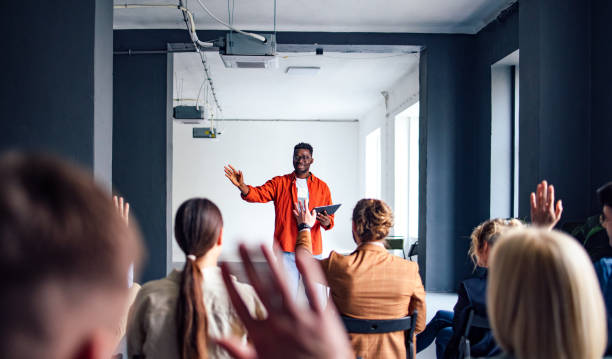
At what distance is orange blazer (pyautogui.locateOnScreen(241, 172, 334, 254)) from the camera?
11.6 feet

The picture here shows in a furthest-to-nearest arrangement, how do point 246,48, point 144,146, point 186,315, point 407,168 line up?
1. point 407,168
2. point 144,146
3. point 246,48
4. point 186,315

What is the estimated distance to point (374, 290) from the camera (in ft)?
6.17

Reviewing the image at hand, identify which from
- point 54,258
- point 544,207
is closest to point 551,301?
point 54,258

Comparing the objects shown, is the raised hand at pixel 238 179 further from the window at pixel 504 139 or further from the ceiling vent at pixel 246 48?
the window at pixel 504 139

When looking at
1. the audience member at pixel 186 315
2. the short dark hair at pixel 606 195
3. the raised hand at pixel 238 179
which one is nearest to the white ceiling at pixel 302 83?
the raised hand at pixel 238 179

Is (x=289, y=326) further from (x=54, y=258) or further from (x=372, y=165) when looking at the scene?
(x=372, y=165)

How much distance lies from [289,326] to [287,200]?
3265 mm

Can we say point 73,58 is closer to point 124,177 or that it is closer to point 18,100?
point 18,100

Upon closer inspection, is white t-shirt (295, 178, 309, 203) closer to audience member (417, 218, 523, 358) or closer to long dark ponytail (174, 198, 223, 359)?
audience member (417, 218, 523, 358)

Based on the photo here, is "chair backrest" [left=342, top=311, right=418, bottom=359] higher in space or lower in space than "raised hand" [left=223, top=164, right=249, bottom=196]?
lower

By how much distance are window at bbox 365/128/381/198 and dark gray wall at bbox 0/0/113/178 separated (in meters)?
8.72

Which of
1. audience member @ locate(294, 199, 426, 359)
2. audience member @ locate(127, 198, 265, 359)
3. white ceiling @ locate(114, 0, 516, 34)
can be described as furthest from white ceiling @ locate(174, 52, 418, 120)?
audience member @ locate(127, 198, 265, 359)

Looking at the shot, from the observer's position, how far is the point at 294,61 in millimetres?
6754

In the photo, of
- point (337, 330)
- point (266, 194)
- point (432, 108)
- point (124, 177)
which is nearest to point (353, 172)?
point (432, 108)
